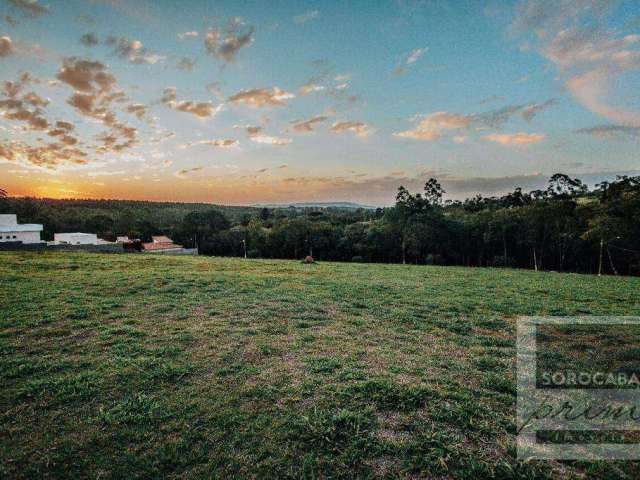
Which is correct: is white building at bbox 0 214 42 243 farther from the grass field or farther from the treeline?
the grass field

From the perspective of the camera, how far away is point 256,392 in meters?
4.36

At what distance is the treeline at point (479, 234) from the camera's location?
3058 centimetres

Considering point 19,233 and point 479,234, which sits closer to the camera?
point 19,233

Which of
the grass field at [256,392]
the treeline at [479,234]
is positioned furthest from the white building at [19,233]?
the grass field at [256,392]

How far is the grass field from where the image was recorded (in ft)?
10.2

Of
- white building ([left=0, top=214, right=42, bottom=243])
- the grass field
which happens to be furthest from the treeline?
the grass field

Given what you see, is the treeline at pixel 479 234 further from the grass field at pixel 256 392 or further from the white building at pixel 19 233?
the grass field at pixel 256 392

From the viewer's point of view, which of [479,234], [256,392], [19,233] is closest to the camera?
[256,392]

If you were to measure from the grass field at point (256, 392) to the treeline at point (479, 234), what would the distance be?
30207 millimetres

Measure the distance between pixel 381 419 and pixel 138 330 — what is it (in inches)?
224

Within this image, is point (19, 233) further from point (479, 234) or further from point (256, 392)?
point (479, 234)

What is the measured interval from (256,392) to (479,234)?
146 ft

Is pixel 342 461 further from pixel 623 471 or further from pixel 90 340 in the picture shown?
pixel 90 340

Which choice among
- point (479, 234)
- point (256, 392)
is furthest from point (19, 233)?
point (479, 234)
